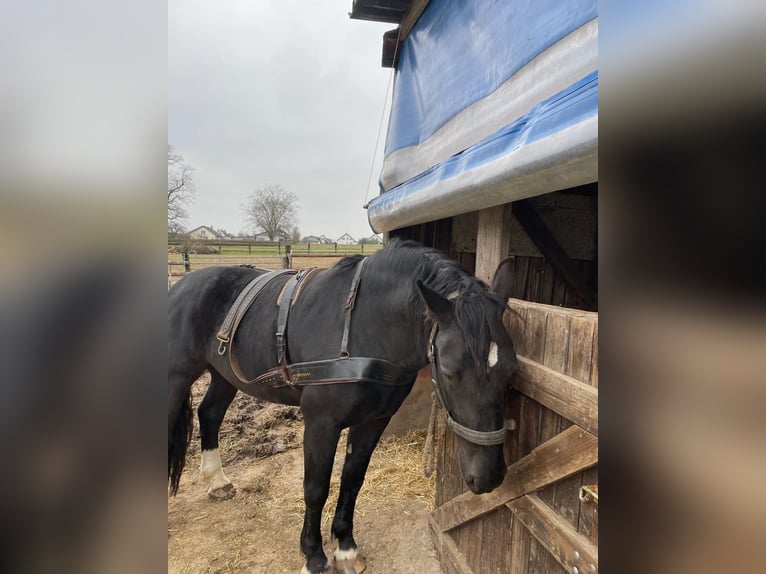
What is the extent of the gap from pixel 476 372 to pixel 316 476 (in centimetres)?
131

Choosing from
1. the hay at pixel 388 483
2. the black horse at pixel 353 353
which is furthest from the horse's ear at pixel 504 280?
the hay at pixel 388 483

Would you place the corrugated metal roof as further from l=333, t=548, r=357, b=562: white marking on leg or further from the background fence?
the background fence

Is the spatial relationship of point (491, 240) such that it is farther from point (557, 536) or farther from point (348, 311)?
point (557, 536)

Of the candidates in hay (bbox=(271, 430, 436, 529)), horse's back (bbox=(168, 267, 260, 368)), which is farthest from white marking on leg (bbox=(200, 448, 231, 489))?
horse's back (bbox=(168, 267, 260, 368))

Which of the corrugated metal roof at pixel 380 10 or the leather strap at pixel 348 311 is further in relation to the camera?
the corrugated metal roof at pixel 380 10

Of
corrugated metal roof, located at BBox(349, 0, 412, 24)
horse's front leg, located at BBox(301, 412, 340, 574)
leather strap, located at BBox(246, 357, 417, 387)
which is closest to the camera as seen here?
leather strap, located at BBox(246, 357, 417, 387)

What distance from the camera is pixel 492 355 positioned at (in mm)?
1486

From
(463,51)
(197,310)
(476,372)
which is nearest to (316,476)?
(476,372)

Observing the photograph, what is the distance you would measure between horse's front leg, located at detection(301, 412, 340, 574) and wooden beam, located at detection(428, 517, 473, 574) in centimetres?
76

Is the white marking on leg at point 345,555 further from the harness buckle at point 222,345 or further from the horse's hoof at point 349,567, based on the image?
the harness buckle at point 222,345

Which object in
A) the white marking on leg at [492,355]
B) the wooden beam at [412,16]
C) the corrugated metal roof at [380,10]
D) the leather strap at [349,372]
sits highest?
the corrugated metal roof at [380,10]

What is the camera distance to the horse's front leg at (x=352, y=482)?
2.41 metres

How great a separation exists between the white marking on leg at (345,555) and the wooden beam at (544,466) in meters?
0.84

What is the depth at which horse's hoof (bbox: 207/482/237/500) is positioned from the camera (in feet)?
10.1
